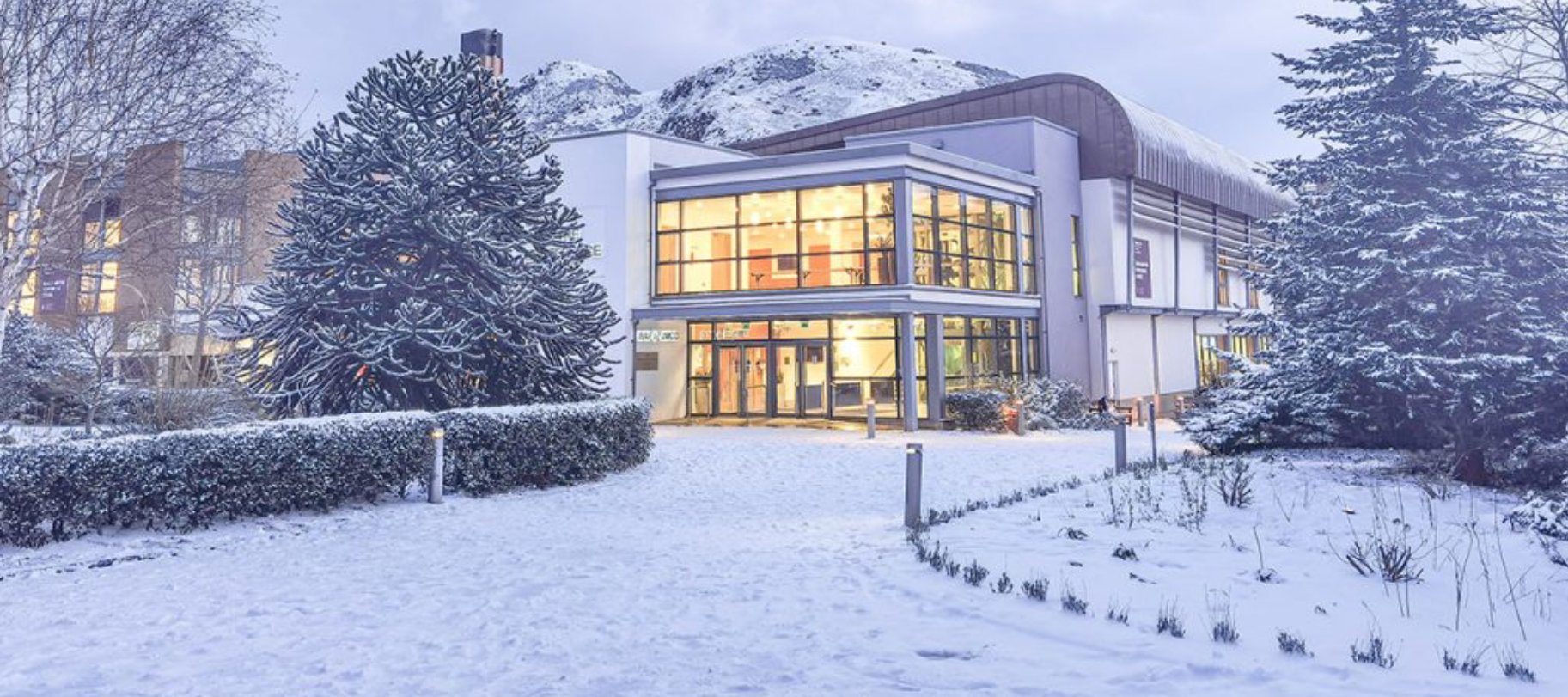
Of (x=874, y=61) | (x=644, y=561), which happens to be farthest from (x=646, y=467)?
(x=874, y=61)

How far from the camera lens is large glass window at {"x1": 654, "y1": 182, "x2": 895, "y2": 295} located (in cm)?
2184

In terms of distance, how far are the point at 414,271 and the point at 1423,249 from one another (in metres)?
14.9

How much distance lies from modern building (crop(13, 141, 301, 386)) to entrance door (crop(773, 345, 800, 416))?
12.5 metres

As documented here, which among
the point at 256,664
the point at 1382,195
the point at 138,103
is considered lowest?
the point at 256,664

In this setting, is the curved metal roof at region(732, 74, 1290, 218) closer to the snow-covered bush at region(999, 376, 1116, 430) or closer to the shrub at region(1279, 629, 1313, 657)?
the snow-covered bush at region(999, 376, 1116, 430)

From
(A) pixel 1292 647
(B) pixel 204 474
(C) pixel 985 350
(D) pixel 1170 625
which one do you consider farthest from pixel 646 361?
(A) pixel 1292 647

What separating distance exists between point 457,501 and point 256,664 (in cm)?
567

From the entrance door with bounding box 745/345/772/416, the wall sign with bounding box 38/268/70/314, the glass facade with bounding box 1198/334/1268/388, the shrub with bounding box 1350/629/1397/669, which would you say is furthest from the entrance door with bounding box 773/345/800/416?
the wall sign with bounding box 38/268/70/314

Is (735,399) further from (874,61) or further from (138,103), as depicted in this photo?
(874,61)

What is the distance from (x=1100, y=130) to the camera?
27.2 meters

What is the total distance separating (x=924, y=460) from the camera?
560 inches

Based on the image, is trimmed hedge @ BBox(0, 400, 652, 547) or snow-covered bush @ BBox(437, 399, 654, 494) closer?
trimmed hedge @ BBox(0, 400, 652, 547)

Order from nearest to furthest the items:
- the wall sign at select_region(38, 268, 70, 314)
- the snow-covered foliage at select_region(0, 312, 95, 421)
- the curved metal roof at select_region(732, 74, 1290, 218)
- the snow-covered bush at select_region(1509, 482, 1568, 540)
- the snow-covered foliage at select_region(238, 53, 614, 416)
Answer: the snow-covered bush at select_region(1509, 482, 1568, 540), the snow-covered foliage at select_region(238, 53, 614, 416), the snow-covered foliage at select_region(0, 312, 95, 421), the curved metal roof at select_region(732, 74, 1290, 218), the wall sign at select_region(38, 268, 70, 314)

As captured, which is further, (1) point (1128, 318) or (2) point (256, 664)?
(1) point (1128, 318)
